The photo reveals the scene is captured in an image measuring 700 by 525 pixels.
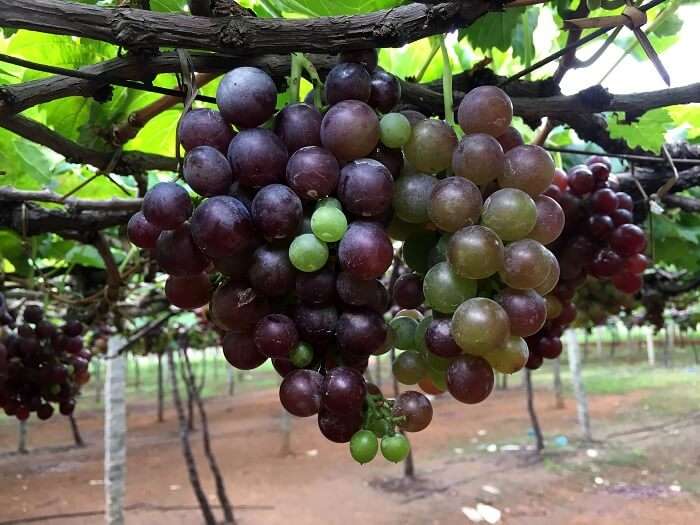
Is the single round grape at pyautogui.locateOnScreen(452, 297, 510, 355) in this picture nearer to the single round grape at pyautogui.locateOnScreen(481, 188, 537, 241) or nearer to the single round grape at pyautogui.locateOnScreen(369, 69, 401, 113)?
the single round grape at pyautogui.locateOnScreen(481, 188, 537, 241)

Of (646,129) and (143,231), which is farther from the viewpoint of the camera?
(646,129)

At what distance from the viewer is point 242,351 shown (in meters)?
0.81

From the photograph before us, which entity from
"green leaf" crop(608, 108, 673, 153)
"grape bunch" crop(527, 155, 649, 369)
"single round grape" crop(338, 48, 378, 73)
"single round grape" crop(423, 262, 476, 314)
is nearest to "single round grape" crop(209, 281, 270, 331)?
"single round grape" crop(423, 262, 476, 314)

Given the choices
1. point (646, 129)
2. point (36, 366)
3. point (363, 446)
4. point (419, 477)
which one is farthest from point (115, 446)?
point (419, 477)

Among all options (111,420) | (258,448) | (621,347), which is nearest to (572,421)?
(258,448)

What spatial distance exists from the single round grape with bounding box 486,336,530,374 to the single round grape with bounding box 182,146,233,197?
38 centimetres

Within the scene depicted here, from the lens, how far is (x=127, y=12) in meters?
0.77

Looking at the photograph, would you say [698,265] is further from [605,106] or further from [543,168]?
[543,168]

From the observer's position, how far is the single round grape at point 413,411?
0.76 m

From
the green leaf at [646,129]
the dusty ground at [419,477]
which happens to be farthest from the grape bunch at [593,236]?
the dusty ground at [419,477]

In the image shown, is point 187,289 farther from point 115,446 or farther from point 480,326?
point 115,446

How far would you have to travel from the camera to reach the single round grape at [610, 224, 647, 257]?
1683mm

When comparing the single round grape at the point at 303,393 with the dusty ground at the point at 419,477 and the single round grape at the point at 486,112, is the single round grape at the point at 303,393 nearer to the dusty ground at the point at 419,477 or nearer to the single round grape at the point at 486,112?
the single round grape at the point at 486,112

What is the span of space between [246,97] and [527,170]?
0.37 m
